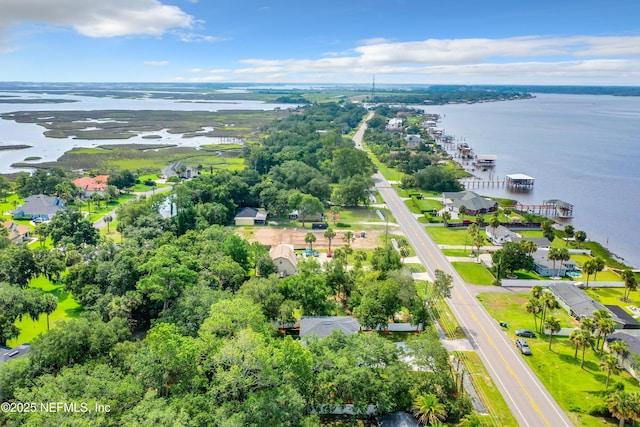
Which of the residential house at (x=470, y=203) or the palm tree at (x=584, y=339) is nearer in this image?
the palm tree at (x=584, y=339)

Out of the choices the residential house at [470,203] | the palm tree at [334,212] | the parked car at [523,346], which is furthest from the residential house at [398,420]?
the residential house at [470,203]

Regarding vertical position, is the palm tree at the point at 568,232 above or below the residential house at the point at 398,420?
above

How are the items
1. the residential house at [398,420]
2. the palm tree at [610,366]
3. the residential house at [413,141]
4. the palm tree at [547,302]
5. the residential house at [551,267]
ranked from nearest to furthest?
1. the residential house at [398,420]
2. the palm tree at [610,366]
3. the palm tree at [547,302]
4. the residential house at [551,267]
5. the residential house at [413,141]

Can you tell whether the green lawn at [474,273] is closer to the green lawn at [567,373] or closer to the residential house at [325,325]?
the green lawn at [567,373]

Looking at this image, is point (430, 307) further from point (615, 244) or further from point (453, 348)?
point (615, 244)

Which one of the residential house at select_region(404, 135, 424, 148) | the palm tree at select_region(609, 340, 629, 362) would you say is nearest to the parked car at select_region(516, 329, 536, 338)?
the palm tree at select_region(609, 340, 629, 362)

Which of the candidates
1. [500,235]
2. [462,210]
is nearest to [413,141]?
[462,210]

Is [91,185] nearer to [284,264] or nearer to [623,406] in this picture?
[284,264]

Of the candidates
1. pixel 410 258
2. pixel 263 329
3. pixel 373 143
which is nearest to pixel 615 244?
pixel 410 258
